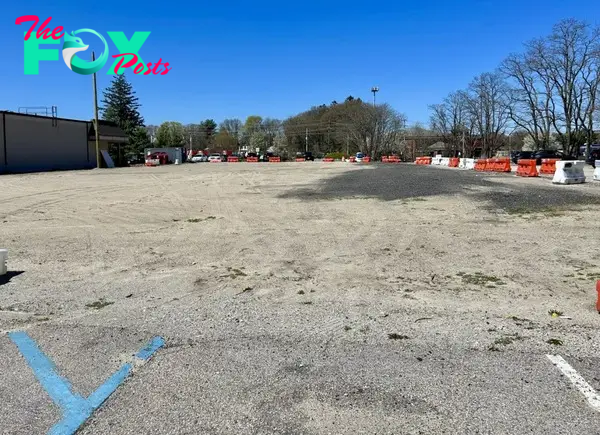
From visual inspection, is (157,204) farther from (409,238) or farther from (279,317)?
(279,317)

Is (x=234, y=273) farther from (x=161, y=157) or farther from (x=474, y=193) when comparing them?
(x=161, y=157)

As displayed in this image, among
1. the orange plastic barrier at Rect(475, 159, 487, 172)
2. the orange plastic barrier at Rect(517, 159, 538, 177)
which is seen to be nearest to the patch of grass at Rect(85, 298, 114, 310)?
the orange plastic barrier at Rect(517, 159, 538, 177)

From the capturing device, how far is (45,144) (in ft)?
145

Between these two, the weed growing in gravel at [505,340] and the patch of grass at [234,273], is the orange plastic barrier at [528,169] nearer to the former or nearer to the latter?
the patch of grass at [234,273]

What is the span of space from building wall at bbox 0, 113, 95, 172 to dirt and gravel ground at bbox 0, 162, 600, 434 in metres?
34.7

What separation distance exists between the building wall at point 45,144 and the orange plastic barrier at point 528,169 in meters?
38.8

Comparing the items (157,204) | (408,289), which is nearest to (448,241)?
(408,289)

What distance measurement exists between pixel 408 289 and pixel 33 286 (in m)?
4.92

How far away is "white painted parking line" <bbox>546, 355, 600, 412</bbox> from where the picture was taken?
3.24 metres

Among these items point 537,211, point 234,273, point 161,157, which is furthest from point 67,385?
point 161,157

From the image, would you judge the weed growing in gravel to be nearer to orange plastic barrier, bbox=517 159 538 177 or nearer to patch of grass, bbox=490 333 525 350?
patch of grass, bbox=490 333 525 350

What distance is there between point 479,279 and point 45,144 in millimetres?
46624

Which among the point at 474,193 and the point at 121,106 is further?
the point at 121,106

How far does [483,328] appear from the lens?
15.2 ft
